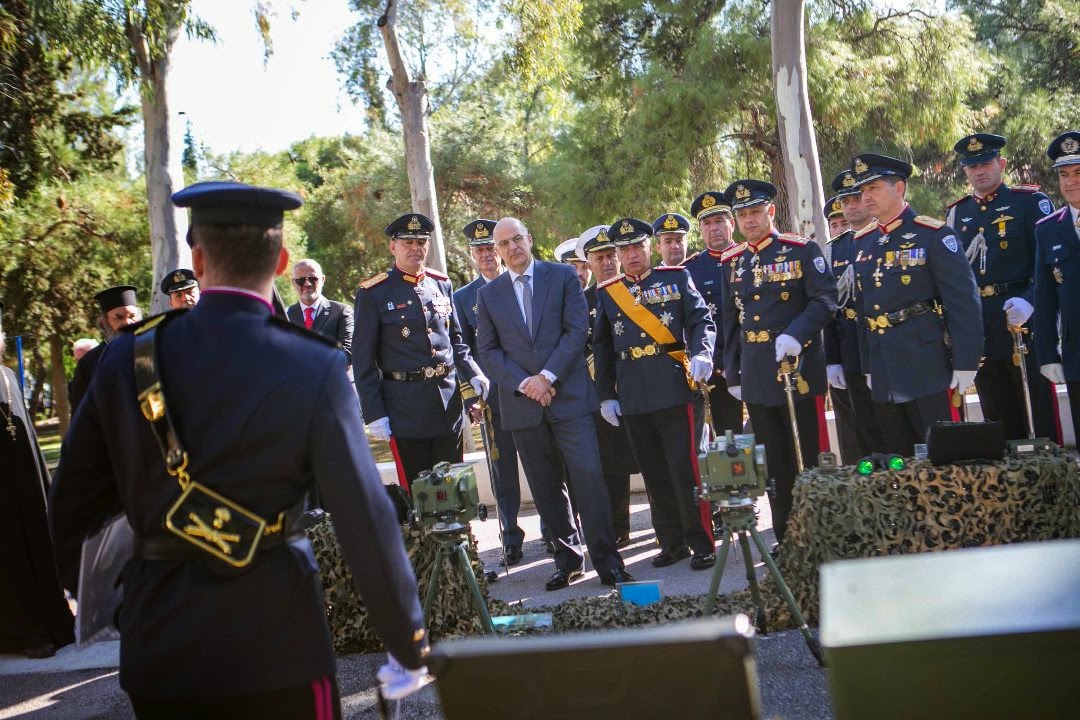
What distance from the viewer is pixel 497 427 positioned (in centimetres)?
884

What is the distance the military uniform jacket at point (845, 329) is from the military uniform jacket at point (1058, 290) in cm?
110

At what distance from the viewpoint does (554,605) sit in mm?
6207

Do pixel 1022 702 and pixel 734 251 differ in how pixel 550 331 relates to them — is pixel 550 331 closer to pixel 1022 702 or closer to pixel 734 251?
pixel 734 251

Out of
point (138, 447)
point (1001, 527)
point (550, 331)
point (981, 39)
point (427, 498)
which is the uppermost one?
point (981, 39)

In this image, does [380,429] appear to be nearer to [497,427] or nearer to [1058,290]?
[497,427]

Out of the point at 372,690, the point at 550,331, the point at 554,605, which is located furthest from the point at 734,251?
the point at 372,690

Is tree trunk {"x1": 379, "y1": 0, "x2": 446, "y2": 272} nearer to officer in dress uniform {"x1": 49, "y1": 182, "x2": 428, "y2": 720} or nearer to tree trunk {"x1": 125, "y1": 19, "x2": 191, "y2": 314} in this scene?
tree trunk {"x1": 125, "y1": 19, "x2": 191, "y2": 314}

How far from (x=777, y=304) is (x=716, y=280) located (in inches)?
69.0

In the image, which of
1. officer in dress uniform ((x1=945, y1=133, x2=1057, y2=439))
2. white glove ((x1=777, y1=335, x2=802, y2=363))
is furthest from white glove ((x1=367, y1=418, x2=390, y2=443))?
officer in dress uniform ((x1=945, y1=133, x2=1057, y2=439))

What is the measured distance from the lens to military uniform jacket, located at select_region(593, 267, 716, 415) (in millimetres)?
7047

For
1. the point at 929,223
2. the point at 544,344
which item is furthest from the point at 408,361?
the point at 929,223

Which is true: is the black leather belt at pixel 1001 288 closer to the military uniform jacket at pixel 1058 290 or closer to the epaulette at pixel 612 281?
the military uniform jacket at pixel 1058 290

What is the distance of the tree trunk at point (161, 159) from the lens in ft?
42.7

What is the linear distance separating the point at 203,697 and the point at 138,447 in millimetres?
579
